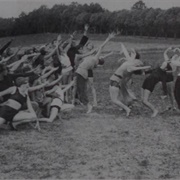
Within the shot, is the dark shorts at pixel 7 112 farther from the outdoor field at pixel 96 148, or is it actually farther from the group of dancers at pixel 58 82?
the outdoor field at pixel 96 148

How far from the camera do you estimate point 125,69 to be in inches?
357

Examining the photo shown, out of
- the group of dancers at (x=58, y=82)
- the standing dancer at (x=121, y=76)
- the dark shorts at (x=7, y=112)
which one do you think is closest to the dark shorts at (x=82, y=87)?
the group of dancers at (x=58, y=82)

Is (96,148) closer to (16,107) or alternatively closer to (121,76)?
(16,107)

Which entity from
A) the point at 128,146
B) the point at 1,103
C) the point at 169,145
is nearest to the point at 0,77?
the point at 1,103

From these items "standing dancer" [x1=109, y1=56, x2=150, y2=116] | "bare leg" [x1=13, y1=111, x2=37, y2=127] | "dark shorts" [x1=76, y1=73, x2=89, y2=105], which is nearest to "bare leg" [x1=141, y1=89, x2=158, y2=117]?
"standing dancer" [x1=109, y1=56, x2=150, y2=116]

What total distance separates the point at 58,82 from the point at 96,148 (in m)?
3.19

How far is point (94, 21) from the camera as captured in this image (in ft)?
191

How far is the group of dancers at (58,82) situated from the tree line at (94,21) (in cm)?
2845

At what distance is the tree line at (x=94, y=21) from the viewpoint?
43.6 m

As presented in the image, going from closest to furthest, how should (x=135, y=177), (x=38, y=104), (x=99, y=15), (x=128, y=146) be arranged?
(x=135, y=177), (x=128, y=146), (x=38, y=104), (x=99, y=15)

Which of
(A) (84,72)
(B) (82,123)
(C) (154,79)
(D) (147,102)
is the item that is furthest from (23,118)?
(C) (154,79)

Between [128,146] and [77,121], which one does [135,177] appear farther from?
[77,121]

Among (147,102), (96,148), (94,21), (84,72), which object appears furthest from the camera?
(94,21)

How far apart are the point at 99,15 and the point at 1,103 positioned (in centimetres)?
5147
